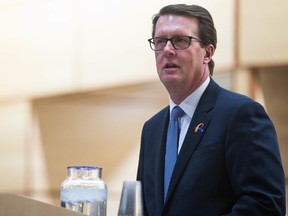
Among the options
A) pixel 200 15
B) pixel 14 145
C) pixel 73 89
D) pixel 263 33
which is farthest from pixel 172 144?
pixel 14 145

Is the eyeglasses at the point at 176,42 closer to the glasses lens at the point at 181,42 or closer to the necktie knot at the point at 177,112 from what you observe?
the glasses lens at the point at 181,42

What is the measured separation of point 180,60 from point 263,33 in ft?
3.64

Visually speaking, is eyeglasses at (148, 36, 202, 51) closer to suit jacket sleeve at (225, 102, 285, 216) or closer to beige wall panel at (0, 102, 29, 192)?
suit jacket sleeve at (225, 102, 285, 216)

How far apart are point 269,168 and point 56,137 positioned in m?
2.57

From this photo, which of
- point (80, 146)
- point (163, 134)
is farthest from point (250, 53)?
point (80, 146)

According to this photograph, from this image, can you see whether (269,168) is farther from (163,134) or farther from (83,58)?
(83,58)

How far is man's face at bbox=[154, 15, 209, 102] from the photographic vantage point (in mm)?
1529

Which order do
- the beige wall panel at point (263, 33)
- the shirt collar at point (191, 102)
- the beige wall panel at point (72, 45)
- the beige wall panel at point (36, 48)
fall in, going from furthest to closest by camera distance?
the beige wall panel at point (36, 48) → the beige wall panel at point (72, 45) → the beige wall panel at point (263, 33) → the shirt collar at point (191, 102)

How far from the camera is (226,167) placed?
1.43 meters

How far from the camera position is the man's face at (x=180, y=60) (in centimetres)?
153

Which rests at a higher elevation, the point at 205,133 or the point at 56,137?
the point at 205,133

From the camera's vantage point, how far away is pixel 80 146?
374cm

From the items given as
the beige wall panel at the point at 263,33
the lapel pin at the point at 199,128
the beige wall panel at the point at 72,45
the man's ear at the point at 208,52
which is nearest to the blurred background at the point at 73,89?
the beige wall panel at the point at 72,45

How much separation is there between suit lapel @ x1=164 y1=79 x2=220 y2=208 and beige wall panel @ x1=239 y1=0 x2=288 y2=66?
102 centimetres
